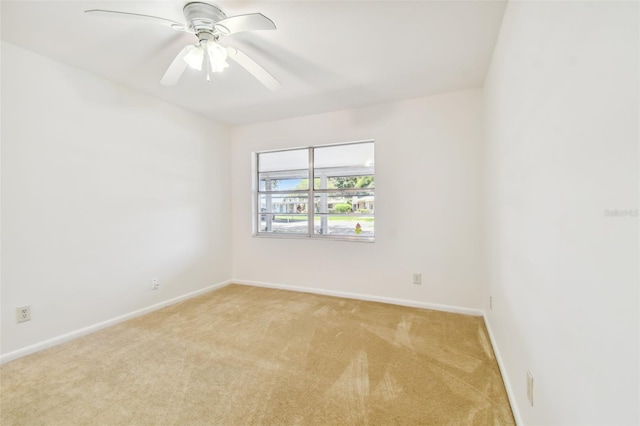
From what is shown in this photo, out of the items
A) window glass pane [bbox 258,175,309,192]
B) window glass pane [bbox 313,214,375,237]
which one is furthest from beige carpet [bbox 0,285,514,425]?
window glass pane [bbox 258,175,309,192]

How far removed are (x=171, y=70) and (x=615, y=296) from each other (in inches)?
102

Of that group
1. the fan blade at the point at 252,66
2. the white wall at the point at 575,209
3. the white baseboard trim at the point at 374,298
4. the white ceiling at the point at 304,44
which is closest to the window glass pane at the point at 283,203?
the white baseboard trim at the point at 374,298

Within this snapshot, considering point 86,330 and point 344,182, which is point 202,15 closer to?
point 344,182

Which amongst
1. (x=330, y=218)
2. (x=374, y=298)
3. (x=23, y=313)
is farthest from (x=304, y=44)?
(x=23, y=313)

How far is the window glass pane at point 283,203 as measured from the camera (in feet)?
13.0

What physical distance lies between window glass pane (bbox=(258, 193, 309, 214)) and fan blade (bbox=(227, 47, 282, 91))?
6.47 feet

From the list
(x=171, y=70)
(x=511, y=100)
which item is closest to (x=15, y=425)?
(x=171, y=70)

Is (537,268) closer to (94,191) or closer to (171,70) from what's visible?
(171,70)

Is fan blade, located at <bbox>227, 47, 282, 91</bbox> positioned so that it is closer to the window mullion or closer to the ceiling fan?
the ceiling fan

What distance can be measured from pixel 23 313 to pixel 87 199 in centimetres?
102

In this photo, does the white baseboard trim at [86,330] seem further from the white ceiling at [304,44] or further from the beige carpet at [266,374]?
the white ceiling at [304,44]

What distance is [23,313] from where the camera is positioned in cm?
215

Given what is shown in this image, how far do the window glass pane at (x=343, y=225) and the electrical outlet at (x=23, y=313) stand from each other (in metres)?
2.89

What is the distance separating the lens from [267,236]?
4039 mm
